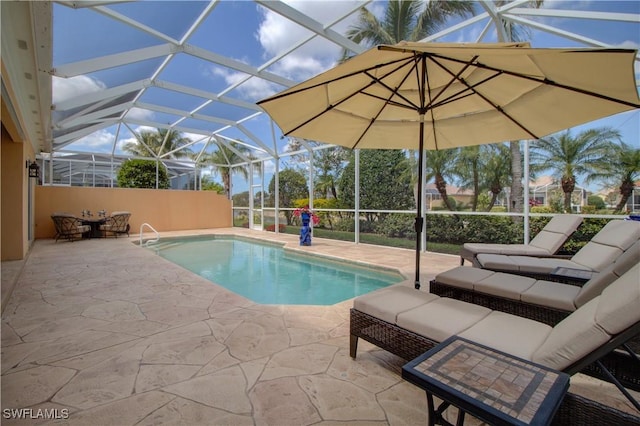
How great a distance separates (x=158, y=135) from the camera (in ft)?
59.8

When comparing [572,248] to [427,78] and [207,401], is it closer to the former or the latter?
[427,78]

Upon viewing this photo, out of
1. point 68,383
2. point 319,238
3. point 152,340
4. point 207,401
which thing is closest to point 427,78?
point 207,401

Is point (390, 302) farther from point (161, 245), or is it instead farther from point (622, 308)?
point (161, 245)

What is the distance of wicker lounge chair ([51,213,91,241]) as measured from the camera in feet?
32.0

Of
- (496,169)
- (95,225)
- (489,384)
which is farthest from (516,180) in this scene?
(95,225)

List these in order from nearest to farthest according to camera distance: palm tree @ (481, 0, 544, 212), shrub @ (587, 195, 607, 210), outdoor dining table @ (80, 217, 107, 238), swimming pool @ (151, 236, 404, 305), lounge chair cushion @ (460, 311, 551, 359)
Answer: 1. lounge chair cushion @ (460, 311, 551, 359)
2. swimming pool @ (151, 236, 404, 305)
3. shrub @ (587, 195, 607, 210)
4. palm tree @ (481, 0, 544, 212)
5. outdoor dining table @ (80, 217, 107, 238)

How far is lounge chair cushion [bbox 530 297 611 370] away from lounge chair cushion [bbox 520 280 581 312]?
2.74ft

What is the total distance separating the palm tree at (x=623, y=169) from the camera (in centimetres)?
524

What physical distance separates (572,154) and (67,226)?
1405cm

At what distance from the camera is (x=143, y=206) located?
13.1 m

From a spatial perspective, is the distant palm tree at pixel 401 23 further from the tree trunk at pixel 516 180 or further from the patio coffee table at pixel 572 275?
the patio coffee table at pixel 572 275

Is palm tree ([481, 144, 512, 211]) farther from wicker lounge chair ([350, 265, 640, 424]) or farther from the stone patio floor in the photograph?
wicker lounge chair ([350, 265, 640, 424])

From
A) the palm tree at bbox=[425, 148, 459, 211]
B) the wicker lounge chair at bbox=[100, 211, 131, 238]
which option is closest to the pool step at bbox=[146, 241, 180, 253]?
the wicker lounge chair at bbox=[100, 211, 131, 238]

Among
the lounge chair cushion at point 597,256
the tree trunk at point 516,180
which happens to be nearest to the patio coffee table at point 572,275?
the lounge chair cushion at point 597,256
